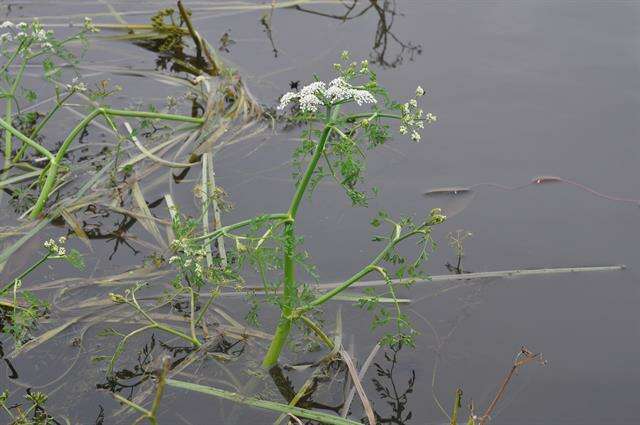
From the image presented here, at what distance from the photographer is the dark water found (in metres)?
3.50

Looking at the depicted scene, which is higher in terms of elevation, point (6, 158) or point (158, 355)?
point (6, 158)

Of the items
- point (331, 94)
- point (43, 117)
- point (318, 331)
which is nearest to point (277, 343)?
point (318, 331)

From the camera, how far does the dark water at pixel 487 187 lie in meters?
3.50

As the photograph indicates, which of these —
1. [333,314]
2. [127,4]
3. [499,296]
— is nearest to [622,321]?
[499,296]

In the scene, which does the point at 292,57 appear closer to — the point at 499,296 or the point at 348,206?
the point at 348,206

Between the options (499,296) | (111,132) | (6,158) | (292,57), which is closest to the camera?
(499,296)

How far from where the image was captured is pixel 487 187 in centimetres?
456

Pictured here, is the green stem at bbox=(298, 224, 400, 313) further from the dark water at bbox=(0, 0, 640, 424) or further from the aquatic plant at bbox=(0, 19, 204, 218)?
the aquatic plant at bbox=(0, 19, 204, 218)

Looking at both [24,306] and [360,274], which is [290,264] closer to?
[360,274]

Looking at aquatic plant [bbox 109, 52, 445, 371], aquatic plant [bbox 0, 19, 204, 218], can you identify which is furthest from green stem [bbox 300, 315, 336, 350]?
aquatic plant [bbox 0, 19, 204, 218]

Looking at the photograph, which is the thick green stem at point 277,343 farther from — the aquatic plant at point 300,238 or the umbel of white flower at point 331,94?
the umbel of white flower at point 331,94

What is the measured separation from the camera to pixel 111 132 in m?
4.95

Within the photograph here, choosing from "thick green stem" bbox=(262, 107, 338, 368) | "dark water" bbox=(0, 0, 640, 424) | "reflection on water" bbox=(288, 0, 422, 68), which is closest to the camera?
"thick green stem" bbox=(262, 107, 338, 368)

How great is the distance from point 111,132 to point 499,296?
2.47 metres
